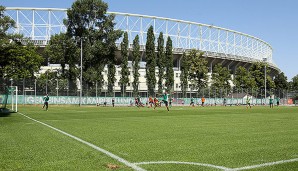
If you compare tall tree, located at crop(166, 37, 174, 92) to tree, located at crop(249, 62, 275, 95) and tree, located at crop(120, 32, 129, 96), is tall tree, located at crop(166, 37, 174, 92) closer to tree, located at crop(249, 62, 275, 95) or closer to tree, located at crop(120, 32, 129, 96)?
tree, located at crop(120, 32, 129, 96)

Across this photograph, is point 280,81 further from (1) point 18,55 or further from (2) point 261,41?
(1) point 18,55

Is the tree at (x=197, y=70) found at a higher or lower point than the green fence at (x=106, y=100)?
higher

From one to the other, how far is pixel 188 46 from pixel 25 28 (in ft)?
164

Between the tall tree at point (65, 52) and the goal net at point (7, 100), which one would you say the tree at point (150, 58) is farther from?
the goal net at point (7, 100)

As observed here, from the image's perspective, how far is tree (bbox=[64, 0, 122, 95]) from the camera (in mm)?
57656

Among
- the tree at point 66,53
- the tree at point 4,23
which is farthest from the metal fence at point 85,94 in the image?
the tree at point 4,23

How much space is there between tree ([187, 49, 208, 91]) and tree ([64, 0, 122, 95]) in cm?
2283

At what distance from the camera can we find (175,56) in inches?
3644

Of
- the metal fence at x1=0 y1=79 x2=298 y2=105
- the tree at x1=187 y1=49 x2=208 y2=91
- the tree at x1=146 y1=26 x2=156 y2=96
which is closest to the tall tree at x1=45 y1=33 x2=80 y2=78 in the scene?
the metal fence at x1=0 y1=79 x2=298 y2=105

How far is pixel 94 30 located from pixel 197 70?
89.8 ft

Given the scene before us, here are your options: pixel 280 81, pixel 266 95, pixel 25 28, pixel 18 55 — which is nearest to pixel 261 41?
pixel 280 81

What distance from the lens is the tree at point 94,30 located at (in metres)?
57.7

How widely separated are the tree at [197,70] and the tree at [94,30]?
74.9ft

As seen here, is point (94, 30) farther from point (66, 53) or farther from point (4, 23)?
point (4, 23)
